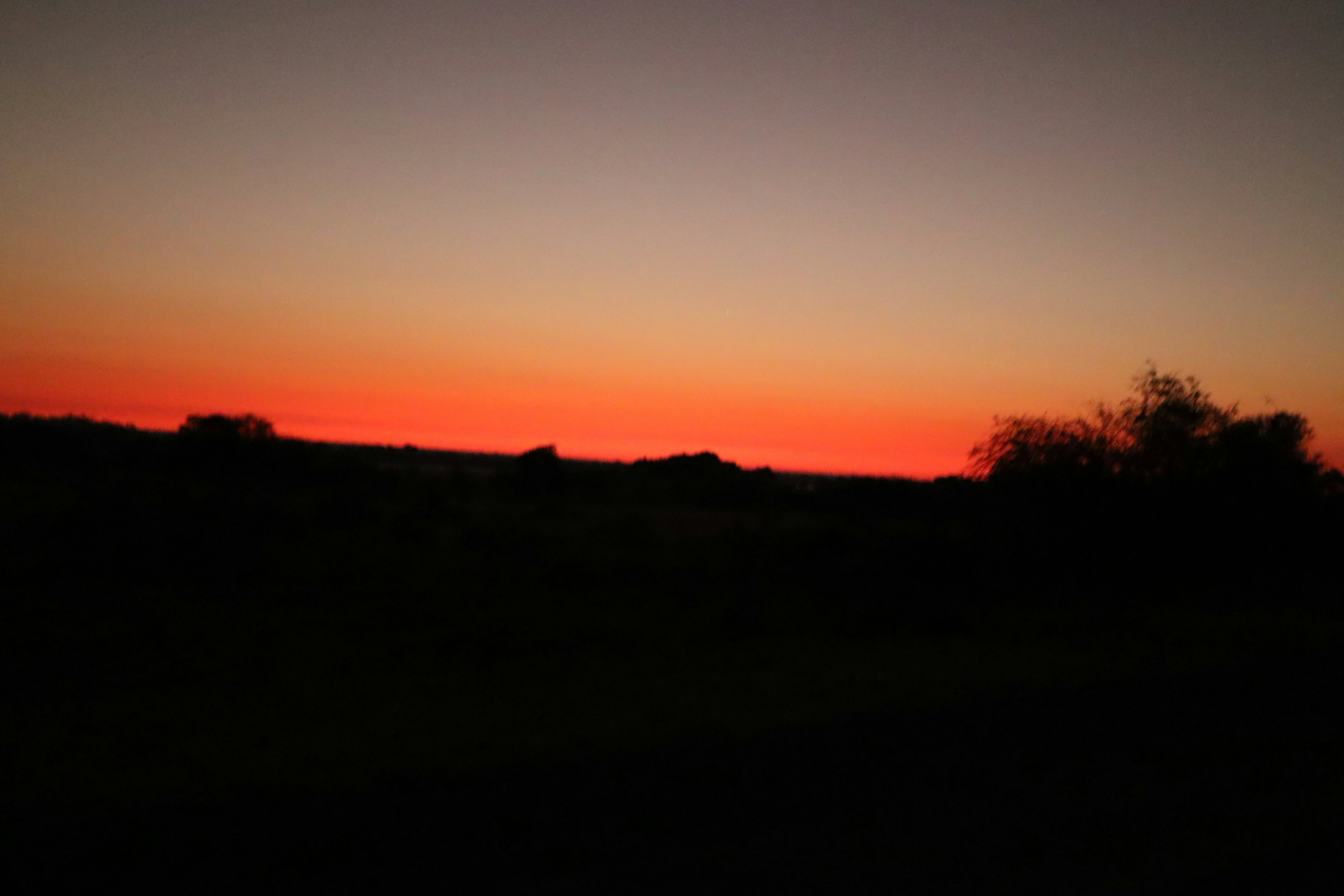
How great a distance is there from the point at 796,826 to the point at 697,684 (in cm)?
504

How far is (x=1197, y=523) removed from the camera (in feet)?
72.5

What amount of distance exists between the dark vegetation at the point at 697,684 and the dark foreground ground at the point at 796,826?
0.11ft

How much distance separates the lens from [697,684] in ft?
36.5

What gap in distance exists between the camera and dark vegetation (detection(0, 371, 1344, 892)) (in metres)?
5.79

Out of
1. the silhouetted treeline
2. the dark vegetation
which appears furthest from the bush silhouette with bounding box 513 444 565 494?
the dark vegetation

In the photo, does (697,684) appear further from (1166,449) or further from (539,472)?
(539,472)

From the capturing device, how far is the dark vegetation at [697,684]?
19.0 ft

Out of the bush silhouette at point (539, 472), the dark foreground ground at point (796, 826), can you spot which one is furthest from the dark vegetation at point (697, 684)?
the bush silhouette at point (539, 472)

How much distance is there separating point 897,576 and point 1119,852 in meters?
13.2

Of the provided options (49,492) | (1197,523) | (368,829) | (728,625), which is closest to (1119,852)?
(368,829)

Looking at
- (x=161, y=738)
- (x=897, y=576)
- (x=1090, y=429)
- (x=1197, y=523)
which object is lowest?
(x=161, y=738)

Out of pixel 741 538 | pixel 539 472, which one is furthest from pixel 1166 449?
pixel 539 472

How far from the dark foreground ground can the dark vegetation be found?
3 cm

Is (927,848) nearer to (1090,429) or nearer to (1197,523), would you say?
(1197,523)
